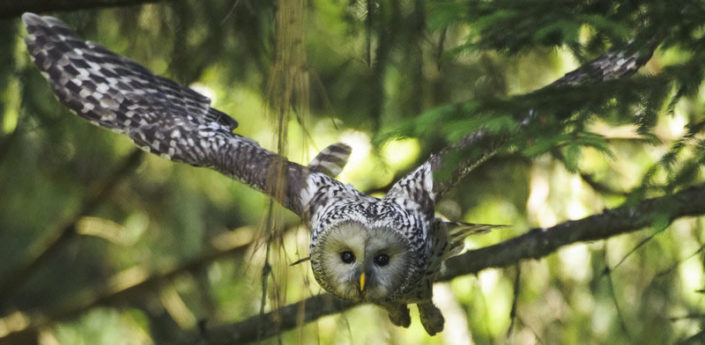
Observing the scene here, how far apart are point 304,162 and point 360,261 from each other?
0.98 m

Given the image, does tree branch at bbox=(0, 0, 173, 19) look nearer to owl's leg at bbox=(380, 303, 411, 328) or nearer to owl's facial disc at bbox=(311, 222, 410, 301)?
owl's facial disc at bbox=(311, 222, 410, 301)

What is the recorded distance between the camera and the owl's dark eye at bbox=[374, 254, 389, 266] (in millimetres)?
3160

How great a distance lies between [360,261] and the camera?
10.2 feet

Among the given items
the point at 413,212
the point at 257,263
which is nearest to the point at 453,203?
the point at 413,212

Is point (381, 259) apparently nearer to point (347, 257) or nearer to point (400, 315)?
point (347, 257)

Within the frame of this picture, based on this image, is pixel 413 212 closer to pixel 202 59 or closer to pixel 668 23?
pixel 202 59

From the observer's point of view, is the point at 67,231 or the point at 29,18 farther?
the point at 67,231

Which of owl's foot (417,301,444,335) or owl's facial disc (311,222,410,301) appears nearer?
owl's facial disc (311,222,410,301)

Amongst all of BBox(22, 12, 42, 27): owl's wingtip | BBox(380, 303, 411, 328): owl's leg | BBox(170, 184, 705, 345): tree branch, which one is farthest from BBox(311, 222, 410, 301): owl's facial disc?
BBox(22, 12, 42, 27): owl's wingtip

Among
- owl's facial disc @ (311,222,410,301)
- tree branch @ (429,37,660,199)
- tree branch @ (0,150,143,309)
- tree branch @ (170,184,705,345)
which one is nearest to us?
tree branch @ (429,37,660,199)

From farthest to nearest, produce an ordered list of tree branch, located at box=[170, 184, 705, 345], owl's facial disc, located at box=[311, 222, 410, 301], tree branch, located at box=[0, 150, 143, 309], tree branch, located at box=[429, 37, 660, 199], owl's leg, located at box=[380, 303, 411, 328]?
tree branch, located at box=[0, 150, 143, 309]
owl's leg, located at box=[380, 303, 411, 328]
tree branch, located at box=[170, 184, 705, 345]
owl's facial disc, located at box=[311, 222, 410, 301]
tree branch, located at box=[429, 37, 660, 199]

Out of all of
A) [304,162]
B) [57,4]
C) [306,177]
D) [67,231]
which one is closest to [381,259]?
[306,177]

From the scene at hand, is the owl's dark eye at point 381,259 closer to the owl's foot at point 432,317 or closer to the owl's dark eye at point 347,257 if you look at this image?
the owl's dark eye at point 347,257

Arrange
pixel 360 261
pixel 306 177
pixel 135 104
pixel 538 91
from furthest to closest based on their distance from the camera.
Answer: pixel 135 104 → pixel 306 177 → pixel 360 261 → pixel 538 91
